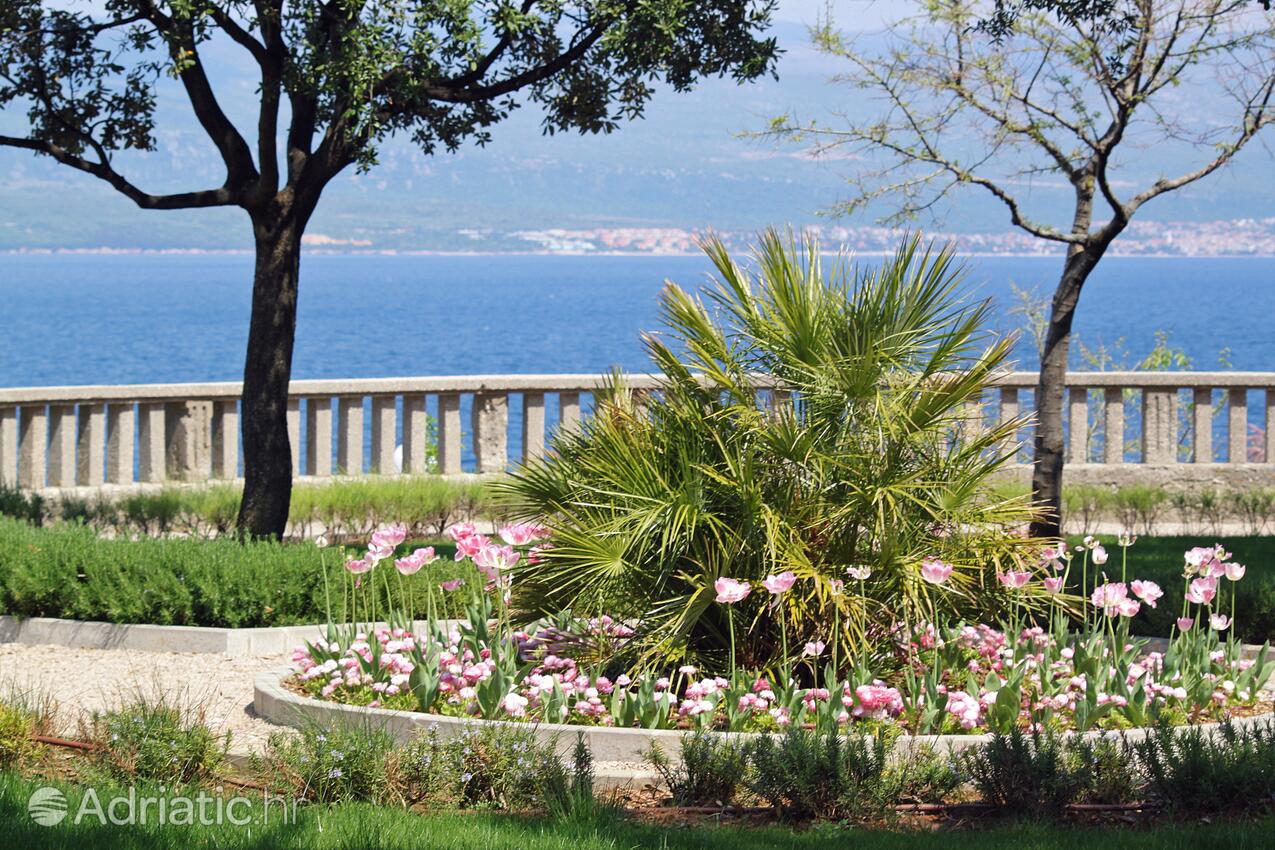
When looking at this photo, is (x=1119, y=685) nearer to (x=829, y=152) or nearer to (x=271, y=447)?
(x=829, y=152)

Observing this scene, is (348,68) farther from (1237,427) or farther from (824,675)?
(1237,427)

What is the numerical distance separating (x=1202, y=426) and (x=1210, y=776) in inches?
399

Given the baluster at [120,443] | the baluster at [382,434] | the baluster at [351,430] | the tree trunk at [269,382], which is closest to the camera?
the tree trunk at [269,382]

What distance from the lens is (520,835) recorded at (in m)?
4.82

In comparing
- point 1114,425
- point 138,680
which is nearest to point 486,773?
point 138,680

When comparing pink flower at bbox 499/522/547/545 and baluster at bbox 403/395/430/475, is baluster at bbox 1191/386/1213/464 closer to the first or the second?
baluster at bbox 403/395/430/475

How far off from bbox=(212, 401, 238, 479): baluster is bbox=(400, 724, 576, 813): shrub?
335 inches

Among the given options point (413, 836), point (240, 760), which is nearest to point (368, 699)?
point (240, 760)

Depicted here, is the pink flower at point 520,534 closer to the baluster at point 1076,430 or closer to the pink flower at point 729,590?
the pink flower at point 729,590

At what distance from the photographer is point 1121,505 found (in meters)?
13.7

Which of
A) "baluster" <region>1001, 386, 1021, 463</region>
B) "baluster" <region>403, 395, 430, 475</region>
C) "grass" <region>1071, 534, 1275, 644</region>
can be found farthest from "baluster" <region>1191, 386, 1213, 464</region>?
"baluster" <region>403, 395, 430, 475</region>

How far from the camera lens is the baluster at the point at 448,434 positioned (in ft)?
46.4

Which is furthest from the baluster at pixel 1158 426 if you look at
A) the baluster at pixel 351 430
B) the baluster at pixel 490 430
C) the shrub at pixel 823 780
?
the shrub at pixel 823 780

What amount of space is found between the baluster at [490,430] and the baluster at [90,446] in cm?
361
